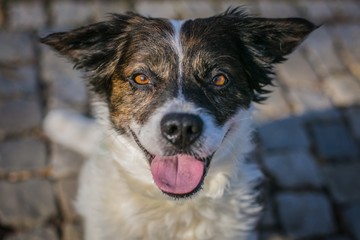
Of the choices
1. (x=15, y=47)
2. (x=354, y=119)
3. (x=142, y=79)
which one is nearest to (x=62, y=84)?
(x=15, y=47)

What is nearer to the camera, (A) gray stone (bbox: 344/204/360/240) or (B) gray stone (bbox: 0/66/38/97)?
(A) gray stone (bbox: 344/204/360/240)

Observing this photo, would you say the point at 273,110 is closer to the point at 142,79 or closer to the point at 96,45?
the point at 142,79

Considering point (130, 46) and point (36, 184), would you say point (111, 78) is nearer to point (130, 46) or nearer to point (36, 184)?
point (130, 46)

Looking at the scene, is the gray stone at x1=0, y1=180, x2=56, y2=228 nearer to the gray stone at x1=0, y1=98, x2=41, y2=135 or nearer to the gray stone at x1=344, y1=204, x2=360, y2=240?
the gray stone at x1=0, y1=98, x2=41, y2=135

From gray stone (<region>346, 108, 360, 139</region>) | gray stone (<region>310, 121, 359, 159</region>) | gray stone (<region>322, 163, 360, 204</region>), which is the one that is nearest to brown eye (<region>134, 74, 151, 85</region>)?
gray stone (<region>322, 163, 360, 204</region>)

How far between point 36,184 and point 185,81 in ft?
5.78

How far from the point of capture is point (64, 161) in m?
4.50

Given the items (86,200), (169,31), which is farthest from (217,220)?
(169,31)

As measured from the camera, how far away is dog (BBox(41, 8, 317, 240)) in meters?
3.18

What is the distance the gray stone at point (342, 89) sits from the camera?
5359 millimetres

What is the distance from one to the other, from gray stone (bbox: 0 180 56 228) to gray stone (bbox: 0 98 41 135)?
60 centimetres

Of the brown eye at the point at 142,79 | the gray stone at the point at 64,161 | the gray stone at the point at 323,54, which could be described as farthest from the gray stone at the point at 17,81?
the gray stone at the point at 323,54

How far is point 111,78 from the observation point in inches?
137

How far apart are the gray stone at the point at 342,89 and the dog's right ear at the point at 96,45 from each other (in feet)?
8.92
